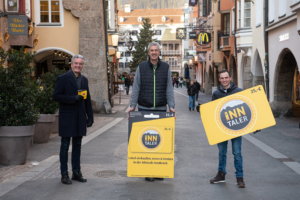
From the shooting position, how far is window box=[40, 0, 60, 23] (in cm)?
1866

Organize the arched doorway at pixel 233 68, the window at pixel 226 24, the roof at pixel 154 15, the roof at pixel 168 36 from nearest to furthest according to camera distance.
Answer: the arched doorway at pixel 233 68, the window at pixel 226 24, the roof at pixel 168 36, the roof at pixel 154 15

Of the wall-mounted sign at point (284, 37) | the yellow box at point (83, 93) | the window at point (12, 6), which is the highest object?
the window at point (12, 6)

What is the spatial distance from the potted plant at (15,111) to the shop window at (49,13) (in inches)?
457

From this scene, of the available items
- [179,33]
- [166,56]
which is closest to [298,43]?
[179,33]

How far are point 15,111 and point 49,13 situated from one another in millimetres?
12401

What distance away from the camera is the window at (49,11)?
61.2 ft

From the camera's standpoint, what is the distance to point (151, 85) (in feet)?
20.3

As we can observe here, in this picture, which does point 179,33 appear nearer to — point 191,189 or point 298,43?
point 298,43

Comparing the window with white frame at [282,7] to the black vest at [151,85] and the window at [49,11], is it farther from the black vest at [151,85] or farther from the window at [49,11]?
the black vest at [151,85]

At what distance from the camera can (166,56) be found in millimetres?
102750

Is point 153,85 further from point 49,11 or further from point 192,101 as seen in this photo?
point 192,101

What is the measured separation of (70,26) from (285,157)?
13.1m

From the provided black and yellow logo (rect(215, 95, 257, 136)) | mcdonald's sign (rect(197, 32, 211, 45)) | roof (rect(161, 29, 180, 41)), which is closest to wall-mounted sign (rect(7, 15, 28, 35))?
black and yellow logo (rect(215, 95, 257, 136))

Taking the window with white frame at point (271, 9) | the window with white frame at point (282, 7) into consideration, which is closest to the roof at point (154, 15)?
the window with white frame at point (271, 9)
